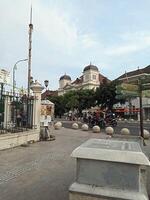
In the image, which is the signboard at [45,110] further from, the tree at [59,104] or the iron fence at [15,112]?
the tree at [59,104]

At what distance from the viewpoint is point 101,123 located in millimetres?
28531

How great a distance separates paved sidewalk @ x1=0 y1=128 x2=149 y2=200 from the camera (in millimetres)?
5875

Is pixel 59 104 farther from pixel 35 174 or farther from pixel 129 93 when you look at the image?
pixel 35 174

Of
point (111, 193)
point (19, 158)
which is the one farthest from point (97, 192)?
point (19, 158)

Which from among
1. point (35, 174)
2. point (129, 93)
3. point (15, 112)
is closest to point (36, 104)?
point (15, 112)

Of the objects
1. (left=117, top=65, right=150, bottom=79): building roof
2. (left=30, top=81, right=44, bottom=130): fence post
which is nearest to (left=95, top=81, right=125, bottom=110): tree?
(left=117, top=65, right=150, bottom=79): building roof

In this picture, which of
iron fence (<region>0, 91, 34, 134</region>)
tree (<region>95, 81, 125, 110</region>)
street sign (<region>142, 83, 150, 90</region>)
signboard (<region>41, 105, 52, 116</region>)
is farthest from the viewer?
tree (<region>95, 81, 125, 110</region>)

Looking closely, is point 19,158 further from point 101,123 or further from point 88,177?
point 101,123

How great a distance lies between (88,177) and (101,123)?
24760mm

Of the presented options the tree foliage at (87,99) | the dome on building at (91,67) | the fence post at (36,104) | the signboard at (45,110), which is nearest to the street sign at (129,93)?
the fence post at (36,104)

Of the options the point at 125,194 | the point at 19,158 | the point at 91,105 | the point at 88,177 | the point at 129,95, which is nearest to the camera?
the point at 125,194

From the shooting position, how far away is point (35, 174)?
24.9ft

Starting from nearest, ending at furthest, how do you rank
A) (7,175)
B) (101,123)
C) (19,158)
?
1. (7,175)
2. (19,158)
3. (101,123)

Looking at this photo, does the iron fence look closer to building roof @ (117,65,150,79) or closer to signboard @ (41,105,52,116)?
signboard @ (41,105,52,116)
